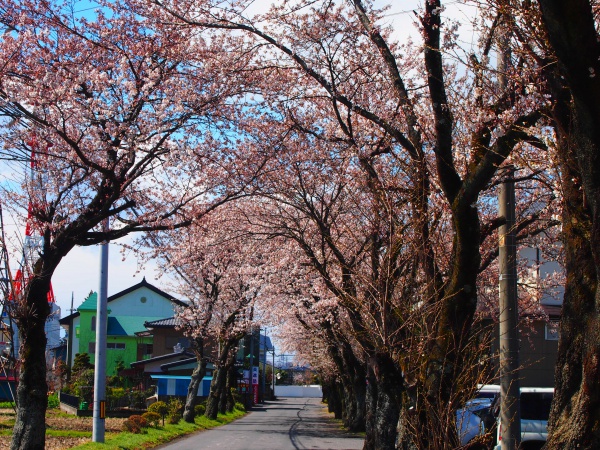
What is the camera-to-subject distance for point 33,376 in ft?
37.1

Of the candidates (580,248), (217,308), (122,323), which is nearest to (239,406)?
(122,323)

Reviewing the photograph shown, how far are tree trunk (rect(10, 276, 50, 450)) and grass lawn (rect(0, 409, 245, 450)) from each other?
499 cm

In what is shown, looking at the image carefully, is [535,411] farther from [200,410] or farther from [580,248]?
[200,410]

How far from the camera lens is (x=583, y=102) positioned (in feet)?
16.1

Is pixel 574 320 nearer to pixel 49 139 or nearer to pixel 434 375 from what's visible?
pixel 434 375

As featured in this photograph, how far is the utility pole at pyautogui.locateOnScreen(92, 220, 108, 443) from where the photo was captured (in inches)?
675

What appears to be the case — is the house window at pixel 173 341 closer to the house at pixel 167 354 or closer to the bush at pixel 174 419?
the house at pixel 167 354

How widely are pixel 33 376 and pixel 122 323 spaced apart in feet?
182

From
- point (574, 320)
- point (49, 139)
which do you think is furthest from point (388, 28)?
point (574, 320)

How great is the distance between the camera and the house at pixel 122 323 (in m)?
62.5

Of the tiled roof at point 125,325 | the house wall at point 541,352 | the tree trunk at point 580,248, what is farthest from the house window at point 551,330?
the tiled roof at point 125,325

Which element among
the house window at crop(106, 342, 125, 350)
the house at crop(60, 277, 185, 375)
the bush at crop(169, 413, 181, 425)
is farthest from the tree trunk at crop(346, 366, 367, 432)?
the house window at crop(106, 342, 125, 350)

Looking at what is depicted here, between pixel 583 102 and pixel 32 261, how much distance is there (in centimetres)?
991

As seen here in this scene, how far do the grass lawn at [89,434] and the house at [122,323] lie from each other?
3295 centimetres
